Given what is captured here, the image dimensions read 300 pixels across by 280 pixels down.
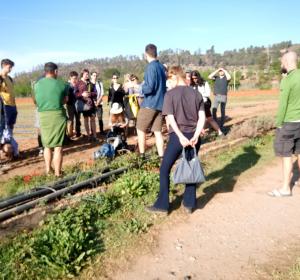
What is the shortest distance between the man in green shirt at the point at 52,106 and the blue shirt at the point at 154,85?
1.51 metres

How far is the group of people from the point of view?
531cm

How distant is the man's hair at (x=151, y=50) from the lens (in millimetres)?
7482

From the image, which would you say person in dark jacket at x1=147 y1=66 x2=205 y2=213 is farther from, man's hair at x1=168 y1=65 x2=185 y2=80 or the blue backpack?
the blue backpack

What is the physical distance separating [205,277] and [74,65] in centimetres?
11347

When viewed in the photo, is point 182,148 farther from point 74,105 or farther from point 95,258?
point 74,105

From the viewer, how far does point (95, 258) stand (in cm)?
429

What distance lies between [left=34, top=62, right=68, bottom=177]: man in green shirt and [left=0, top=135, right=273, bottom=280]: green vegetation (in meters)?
1.18

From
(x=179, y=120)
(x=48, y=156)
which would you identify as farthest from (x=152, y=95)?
(x=179, y=120)

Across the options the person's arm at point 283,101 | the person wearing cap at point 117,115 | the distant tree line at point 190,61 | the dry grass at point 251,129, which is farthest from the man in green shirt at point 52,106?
the distant tree line at point 190,61

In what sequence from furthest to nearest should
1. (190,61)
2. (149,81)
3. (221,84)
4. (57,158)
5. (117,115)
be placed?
1. (190,61)
2. (221,84)
3. (117,115)
4. (149,81)
5. (57,158)

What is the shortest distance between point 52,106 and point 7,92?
2.62 metres

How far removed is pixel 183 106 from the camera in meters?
5.27

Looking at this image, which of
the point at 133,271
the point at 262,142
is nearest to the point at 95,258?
the point at 133,271

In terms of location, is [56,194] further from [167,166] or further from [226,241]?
[226,241]
